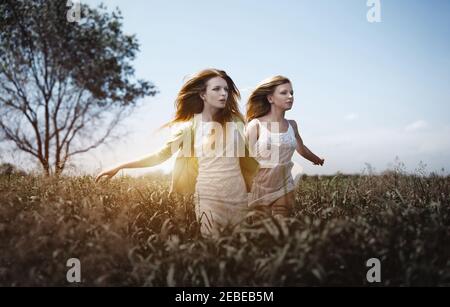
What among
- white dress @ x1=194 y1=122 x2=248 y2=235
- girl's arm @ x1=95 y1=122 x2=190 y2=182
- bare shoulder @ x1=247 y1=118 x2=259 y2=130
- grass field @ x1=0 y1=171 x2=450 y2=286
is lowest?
grass field @ x1=0 y1=171 x2=450 y2=286

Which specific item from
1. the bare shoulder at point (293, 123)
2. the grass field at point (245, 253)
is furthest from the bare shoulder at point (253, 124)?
the grass field at point (245, 253)

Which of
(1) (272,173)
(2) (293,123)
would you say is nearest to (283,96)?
(2) (293,123)

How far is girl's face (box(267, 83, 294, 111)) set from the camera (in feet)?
19.6

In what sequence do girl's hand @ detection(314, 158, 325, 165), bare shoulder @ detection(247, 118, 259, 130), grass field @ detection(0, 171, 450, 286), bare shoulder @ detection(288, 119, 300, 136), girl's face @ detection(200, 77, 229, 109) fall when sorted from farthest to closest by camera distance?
girl's hand @ detection(314, 158, 325, 165) → bare shoulder @ detection(288, 119, 300, 136) → bare shoulder @ detection(247, 118, 259, 130) → girl's face @ detection(200, 77, 229, 109) → grass field @ detection(0, 171, 450, 286)

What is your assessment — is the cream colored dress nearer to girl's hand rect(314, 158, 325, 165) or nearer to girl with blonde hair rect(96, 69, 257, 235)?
girl with blonde hair rect(96, 69, 257, 235)

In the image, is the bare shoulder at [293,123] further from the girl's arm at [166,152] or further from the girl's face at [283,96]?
the girl's arm at [166,152]

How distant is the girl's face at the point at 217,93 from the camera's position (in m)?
5.57

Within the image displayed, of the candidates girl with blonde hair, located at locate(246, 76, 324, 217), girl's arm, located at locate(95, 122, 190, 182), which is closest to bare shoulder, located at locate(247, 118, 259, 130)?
girl with blonde hair, located at locate(246, 76, 324, 217)

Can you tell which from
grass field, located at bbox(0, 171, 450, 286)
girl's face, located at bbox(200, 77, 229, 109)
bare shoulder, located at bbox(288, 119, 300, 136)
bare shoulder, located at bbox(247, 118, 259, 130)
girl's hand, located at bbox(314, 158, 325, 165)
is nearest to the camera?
grass field, located at bbox(0, 171, 450, 286)

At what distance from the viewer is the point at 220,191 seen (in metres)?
5.24

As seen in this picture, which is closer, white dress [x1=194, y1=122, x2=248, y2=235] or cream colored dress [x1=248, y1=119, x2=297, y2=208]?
white dress [x1=194, y1=122, x2=248, y2=235]

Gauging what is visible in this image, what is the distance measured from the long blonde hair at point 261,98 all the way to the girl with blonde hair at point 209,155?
402mm

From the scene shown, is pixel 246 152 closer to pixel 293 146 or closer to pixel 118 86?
pixel 293 146
